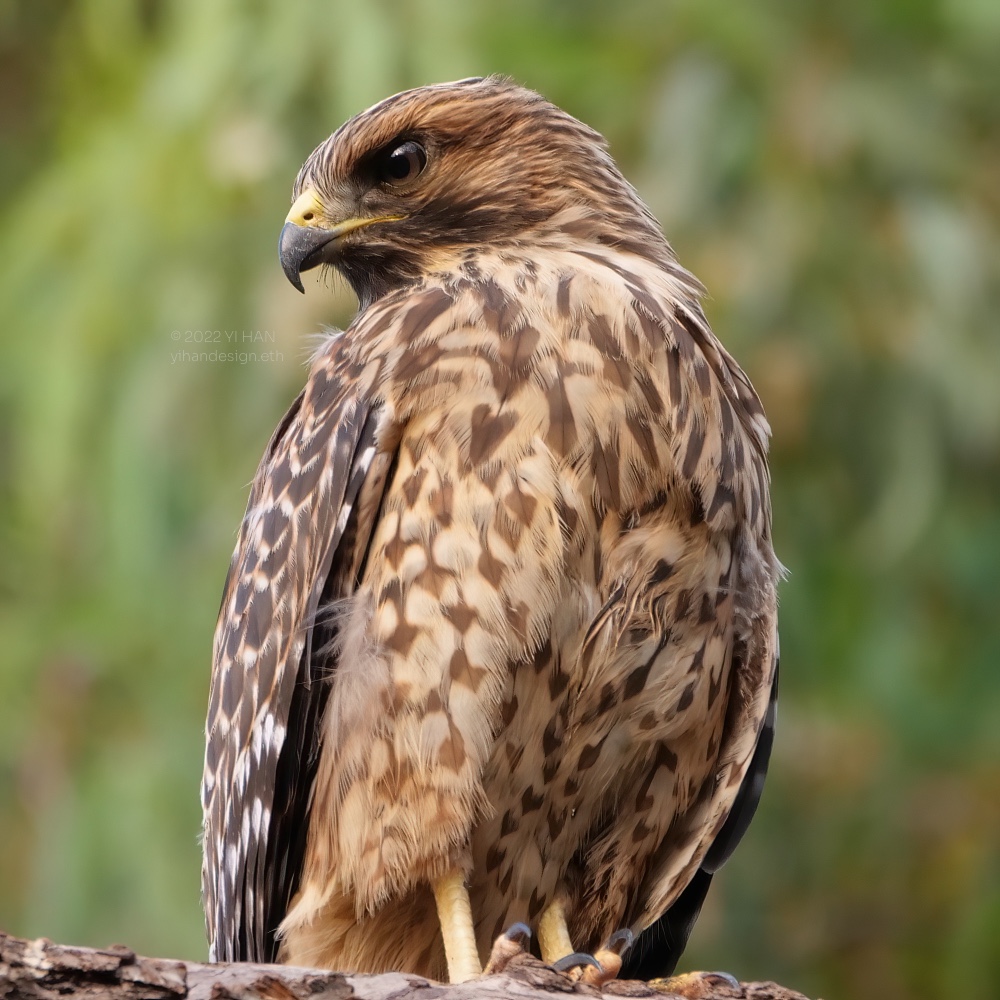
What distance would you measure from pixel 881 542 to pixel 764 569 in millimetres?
3519

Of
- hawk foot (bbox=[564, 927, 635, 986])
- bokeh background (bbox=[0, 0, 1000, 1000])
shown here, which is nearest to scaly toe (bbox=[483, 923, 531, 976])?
hawk foot (bbox=[564, 927, 635, 986])

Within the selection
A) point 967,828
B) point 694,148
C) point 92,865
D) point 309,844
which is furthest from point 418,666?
point 967,828

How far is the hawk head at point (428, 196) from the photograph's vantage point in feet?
11.6

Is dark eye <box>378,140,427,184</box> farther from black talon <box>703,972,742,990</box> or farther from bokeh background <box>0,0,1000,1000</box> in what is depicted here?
bokeh background <box>0,0,1000,1000</box>

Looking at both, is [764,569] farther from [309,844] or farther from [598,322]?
[309,844]

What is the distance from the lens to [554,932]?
11.0ft

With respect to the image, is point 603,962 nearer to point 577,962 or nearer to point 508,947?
point 577,962

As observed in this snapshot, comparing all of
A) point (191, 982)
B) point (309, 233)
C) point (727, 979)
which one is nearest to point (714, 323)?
point (309, 233)

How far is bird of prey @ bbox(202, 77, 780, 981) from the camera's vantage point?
119 inches

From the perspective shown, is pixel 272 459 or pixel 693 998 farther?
pixel 272 459

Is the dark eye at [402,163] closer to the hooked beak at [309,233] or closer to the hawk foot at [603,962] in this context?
the hooked beak at [309,233]

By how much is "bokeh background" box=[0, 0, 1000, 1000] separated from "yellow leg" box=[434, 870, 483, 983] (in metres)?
3.28

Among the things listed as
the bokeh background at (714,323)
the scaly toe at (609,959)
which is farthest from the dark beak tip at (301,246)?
the bokeh background at (714,323)

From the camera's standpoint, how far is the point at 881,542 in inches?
263
